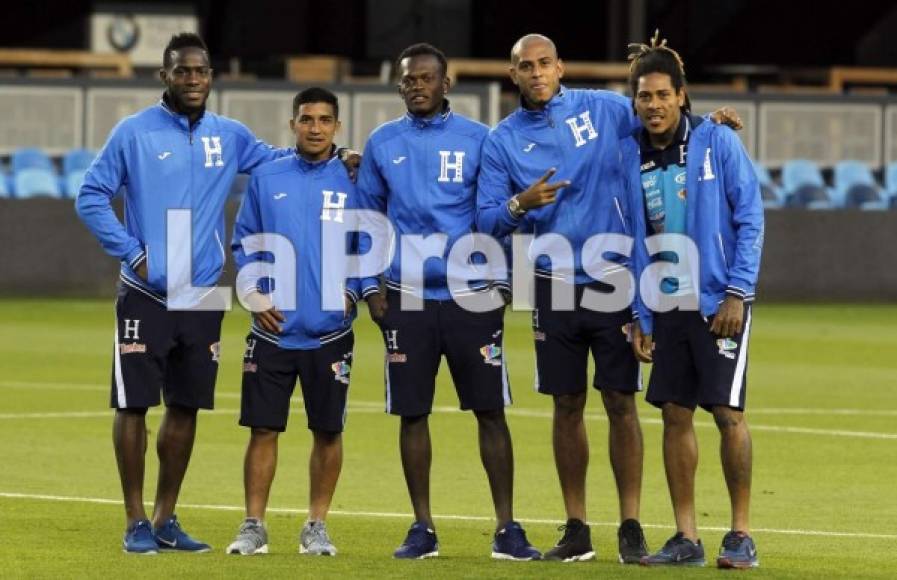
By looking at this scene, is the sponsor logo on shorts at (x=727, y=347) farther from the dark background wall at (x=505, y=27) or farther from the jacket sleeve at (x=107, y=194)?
the dark background wall at (x=505, y=27)

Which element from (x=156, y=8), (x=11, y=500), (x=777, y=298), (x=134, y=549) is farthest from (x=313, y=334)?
(x=156, y=8)

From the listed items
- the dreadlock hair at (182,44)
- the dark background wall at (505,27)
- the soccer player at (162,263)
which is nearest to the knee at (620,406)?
the soccer player at (162,263)

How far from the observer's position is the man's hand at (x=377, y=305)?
Result: 432 inches

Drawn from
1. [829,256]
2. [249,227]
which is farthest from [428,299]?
[829,256]

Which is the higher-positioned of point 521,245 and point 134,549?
point 521,245

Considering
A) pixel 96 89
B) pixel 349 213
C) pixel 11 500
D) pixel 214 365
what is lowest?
pixel 11 500

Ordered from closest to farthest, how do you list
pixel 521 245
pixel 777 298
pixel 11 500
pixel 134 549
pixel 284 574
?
pixel 284 574 → pixel 134 549 → pixel 11 500 → pixel 521 245 → pixel 777 298

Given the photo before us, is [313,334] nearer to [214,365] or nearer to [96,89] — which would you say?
[214,365]

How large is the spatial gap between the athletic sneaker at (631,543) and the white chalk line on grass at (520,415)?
6.41 m

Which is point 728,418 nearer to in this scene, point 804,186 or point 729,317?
point 729,317

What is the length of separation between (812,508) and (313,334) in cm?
359

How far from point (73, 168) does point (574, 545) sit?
20.3 meters

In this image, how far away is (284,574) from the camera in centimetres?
1005

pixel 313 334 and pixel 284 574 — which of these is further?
pixel 313 334
